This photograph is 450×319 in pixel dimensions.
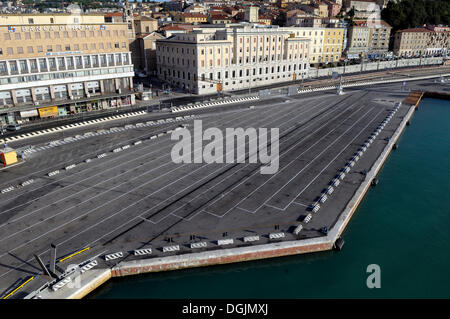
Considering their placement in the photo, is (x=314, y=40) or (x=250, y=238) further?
(x=314, y=40)

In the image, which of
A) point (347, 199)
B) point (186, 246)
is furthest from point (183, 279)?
point (347, 199)

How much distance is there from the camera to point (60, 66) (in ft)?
220

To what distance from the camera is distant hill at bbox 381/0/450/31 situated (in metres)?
181

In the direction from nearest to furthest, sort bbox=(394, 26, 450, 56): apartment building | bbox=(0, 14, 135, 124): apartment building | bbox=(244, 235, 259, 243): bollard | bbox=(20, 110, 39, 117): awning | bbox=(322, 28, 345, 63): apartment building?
bbox=(244, 235, 259, 243): bollard
bbox=(0, 14, 135, 124): apartment building
bbox=(20, 110, 39, 117): awning
bbox=(322, 28, 345, 63): apartment building
bbox=(394, 26, 450, 56): apartment building

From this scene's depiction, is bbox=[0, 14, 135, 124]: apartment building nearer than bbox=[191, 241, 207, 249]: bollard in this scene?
No

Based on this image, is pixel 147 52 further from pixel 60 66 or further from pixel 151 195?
pixel 151 195

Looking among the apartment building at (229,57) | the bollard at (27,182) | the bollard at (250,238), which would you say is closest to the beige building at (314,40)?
the apartment building at (229,57)

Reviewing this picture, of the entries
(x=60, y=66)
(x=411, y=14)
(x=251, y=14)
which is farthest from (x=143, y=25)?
(x=411, y=14)

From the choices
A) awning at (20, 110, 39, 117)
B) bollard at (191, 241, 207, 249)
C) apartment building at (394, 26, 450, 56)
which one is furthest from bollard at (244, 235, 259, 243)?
apartment building at (394, 26, 450, 56)

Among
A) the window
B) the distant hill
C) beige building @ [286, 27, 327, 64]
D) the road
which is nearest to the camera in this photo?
the road

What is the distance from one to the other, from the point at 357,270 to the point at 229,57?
245ft

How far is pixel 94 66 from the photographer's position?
71438mm

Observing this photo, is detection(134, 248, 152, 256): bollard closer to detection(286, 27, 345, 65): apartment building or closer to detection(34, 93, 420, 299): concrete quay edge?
detection(34, 93, 420, 299): concrete quay edge

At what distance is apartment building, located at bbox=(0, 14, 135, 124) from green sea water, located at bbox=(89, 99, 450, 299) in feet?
169
